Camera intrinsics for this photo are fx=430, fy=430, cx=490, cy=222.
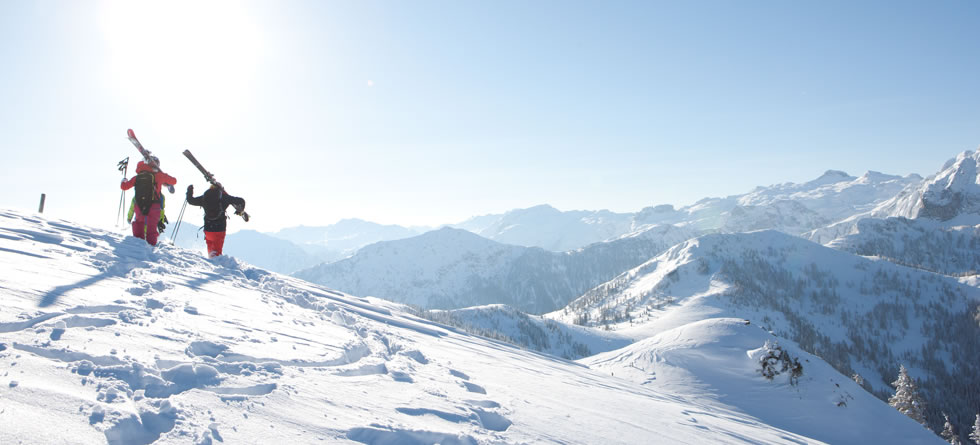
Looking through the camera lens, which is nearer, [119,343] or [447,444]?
[447,444]

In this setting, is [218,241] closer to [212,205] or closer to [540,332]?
[212,205]

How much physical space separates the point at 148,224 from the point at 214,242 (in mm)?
2169

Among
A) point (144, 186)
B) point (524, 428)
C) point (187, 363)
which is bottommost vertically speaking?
point (524, 428)

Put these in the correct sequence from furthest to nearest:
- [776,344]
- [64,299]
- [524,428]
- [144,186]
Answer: [776,344]
[144,186]
[64,299]
[524,428]

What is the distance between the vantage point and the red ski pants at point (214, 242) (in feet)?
54.9

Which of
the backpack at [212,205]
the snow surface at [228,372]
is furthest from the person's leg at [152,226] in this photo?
the backpack at [212,205]

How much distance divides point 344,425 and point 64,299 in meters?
5.39

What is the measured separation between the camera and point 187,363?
17.6 ft

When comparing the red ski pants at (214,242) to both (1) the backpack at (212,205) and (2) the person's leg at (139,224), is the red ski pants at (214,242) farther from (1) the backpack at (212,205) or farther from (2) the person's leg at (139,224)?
(2) the person's leg at (139,224)

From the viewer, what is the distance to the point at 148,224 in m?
15.8

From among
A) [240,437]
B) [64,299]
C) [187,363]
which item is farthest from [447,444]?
[64,299]

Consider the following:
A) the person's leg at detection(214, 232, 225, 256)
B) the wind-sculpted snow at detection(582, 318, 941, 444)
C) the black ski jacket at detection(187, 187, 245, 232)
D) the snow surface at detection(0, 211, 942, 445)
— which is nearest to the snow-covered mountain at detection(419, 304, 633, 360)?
the wind-sculpted snow at detection(582, 318, 941, 444)

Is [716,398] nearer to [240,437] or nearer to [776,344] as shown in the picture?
[776,344]

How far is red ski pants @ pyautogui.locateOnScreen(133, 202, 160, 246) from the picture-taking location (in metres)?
15.8
